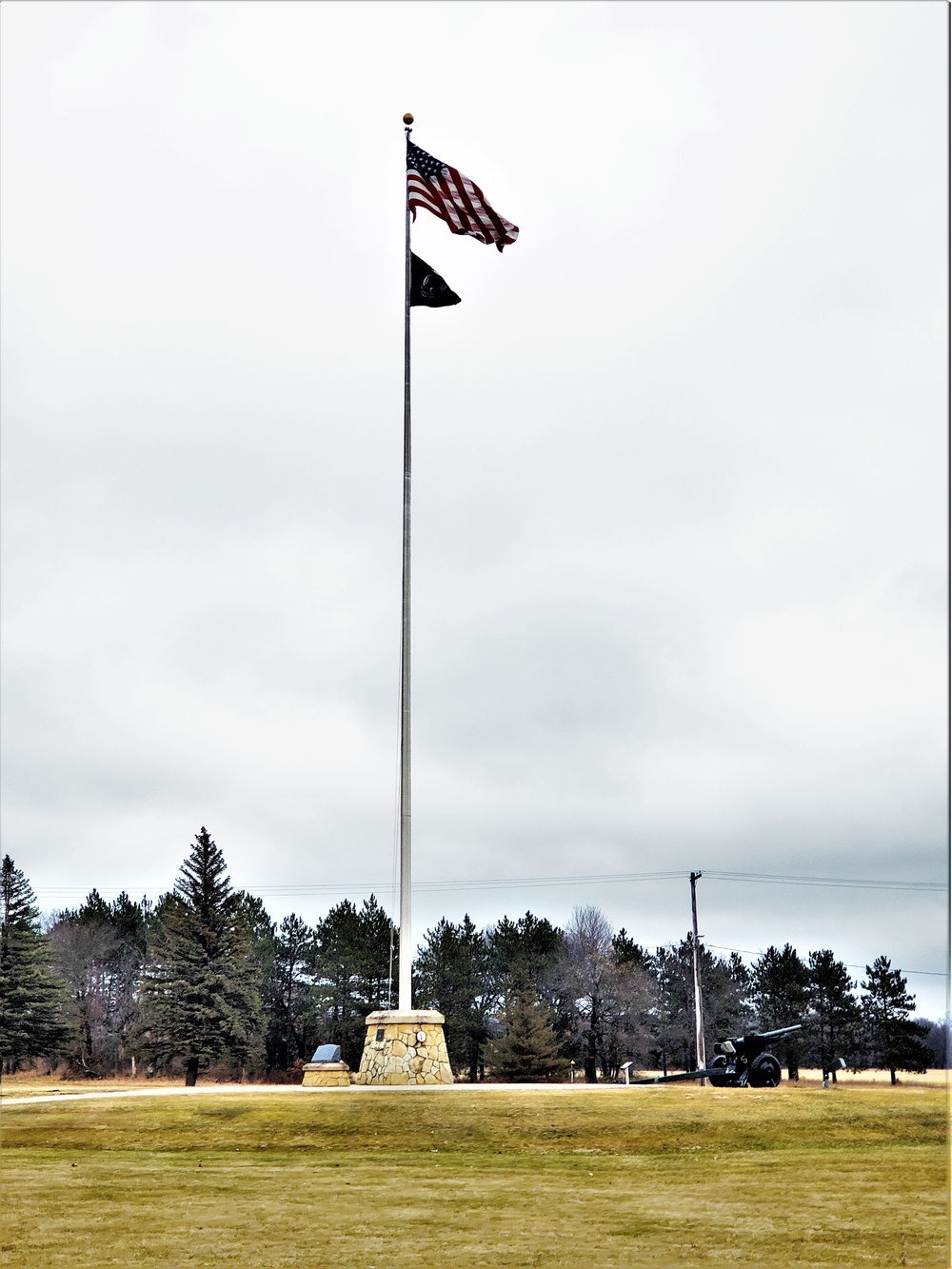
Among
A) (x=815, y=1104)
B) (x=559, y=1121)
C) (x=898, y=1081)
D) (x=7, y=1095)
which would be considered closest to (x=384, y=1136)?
(x=559, y=1121)

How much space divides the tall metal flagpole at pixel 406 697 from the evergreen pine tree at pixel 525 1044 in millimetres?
26095

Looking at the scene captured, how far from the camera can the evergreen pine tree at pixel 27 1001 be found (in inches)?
1735

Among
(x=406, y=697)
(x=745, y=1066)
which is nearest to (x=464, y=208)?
(x=406, y=697)

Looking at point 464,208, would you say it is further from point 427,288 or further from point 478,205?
point 427,288

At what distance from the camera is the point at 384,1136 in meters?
15.8

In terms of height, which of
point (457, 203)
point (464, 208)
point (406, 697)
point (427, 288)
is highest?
point (457, 203)

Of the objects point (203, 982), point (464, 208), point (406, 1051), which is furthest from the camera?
point (203, 982)

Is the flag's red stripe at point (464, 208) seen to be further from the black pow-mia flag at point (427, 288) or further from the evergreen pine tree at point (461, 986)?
Result: the evergreen pine tree at point (461, 986)

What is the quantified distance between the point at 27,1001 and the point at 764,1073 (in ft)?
110

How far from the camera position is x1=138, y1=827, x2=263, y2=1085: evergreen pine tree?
40.6 meters

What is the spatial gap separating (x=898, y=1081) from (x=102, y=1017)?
121ft

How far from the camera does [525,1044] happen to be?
154 feet

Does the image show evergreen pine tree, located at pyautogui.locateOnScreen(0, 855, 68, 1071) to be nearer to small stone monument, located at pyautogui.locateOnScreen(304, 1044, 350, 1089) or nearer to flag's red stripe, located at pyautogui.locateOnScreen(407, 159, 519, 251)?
small stone monument, located at pyautogui.locateOnScreen(304, 1044, 350, 1089)

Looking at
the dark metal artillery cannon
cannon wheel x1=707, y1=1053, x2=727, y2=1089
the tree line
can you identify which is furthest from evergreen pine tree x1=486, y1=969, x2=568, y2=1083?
the dark metal artillery cannon
